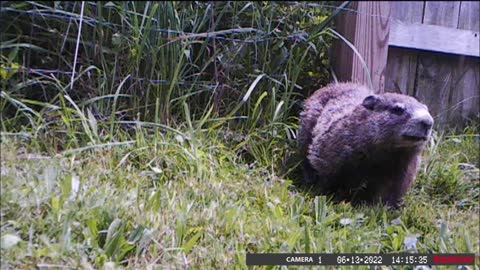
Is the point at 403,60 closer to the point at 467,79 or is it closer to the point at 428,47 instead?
the point at 428,47

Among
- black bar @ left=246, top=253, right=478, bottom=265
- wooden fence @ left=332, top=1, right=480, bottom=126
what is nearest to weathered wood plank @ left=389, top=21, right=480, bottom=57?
wooden fence @ left=332, top=1, right=480, bottom=126

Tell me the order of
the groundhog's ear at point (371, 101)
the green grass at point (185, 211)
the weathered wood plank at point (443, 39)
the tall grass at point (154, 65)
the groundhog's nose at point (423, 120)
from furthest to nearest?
the weathered wood plank at point (443, 39) → the groundhog's ear at point (371, 101) → the groundhog's nose at point (423, 120) → the tall grass at point (154, 65) → the green grass at point (185, 211)

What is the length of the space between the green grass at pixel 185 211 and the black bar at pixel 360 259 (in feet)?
0.12

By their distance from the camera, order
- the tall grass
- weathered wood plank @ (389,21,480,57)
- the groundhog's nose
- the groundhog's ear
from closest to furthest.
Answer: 1. the tall grass
2. the groundhog's nose
3. the groundhog's ear
4. weathered wood plank @ (389,21,480,57)

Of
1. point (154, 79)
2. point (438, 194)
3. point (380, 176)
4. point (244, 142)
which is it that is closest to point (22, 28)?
point (154, 79)

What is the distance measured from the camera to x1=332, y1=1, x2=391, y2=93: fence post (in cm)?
188

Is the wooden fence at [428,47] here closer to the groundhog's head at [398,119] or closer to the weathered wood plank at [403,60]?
the weathered wood plank at [403,60]

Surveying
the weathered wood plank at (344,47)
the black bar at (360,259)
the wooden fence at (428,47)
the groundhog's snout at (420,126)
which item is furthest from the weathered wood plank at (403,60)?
the black bar at (360,259)

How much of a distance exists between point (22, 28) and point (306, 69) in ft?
3.30

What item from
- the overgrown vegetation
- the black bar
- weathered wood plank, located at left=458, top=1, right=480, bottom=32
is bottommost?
the black bar

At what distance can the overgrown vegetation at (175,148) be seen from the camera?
111 cm

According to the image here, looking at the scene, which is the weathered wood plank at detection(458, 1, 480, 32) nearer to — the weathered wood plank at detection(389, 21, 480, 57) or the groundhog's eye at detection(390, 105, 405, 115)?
the weathered wood plank at detection(389, 21, 480, 57)

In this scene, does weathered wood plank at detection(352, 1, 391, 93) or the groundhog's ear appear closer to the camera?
the groundhog's ear

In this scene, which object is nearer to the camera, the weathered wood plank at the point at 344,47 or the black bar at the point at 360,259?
the black bar at the point at 360,259
